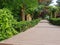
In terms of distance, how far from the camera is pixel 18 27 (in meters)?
18.6

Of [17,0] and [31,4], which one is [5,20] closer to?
[17,0]

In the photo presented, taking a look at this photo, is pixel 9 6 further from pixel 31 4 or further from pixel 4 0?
pixel 31 4

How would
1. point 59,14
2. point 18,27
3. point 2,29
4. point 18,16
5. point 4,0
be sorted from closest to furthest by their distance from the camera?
1. point 2,29
2. point 18,27
3. point 4,0
4. point 18,16
5. point 59,14

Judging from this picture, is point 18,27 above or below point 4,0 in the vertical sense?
below

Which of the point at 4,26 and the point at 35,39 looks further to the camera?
the point at 4,26

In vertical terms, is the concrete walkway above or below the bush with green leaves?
below

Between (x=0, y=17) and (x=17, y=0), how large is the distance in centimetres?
1059

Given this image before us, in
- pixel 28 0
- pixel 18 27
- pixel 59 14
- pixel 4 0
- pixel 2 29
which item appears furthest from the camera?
pixel 59 14

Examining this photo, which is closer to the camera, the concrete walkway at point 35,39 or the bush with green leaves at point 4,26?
the concrete walkway at point 35,39

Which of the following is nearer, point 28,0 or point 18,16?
point 28,0

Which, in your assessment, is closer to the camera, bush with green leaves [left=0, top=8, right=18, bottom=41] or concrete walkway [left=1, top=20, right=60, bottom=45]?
concrete walkway [left=1, top=20, right=60, bottom=45]

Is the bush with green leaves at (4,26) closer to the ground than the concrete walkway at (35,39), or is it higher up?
higher up

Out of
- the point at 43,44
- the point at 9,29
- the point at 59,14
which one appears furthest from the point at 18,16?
the point at 59,14

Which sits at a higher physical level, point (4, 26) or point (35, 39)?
point (4, 26)
